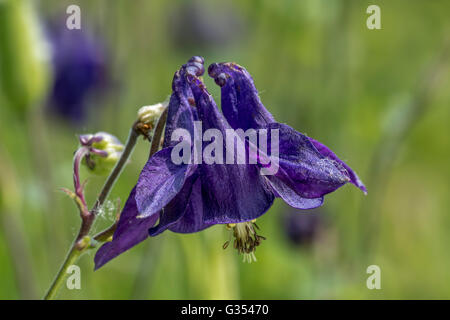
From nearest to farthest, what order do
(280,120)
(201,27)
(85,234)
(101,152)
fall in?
1. (85,234)
2. (101,152)
3. (280,120)
4. (201,27)

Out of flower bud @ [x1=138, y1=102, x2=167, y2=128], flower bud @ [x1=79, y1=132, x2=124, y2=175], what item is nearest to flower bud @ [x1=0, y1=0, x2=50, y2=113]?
flower bud @ [x1=79, y1=132, x2=124, y2=175]

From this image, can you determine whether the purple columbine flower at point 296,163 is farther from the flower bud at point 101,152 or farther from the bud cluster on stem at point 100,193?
the flower bud at point 101,152

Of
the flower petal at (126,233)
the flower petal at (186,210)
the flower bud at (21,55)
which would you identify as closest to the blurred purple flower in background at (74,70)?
the flower bud at (21,55)

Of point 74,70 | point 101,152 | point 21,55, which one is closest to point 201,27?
point 74,70

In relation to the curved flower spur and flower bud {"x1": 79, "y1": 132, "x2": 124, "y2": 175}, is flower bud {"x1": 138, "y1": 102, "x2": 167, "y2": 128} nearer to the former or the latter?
the curved flower spur

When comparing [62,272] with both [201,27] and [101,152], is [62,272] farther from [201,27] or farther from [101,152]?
[201,27]

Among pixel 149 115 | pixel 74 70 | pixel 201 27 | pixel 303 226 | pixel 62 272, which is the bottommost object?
pixel 303 226
